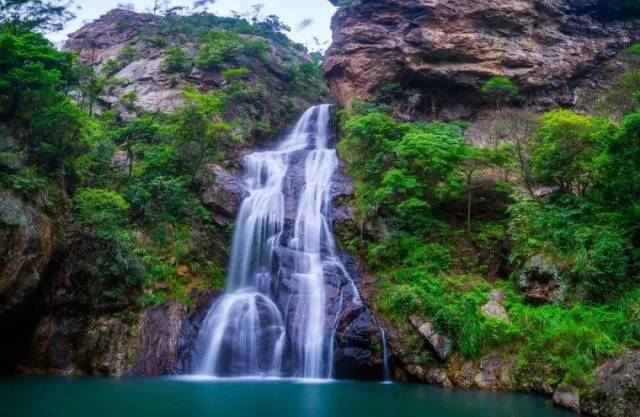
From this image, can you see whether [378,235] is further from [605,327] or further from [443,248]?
[605,327]

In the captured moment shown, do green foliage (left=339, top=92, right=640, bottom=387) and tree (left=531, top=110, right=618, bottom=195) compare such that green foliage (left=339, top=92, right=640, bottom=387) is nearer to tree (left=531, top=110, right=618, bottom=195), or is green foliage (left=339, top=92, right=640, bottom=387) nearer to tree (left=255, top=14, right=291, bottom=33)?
tree (left=531, top=110, right=618, bottom=195)

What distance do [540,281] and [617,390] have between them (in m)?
5.51

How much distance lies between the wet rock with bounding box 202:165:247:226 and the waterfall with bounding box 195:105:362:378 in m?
0.43

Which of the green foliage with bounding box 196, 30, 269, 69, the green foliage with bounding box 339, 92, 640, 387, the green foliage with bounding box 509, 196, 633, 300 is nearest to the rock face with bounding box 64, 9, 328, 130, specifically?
the green foliage with bounding box 196, 30, 269, 69

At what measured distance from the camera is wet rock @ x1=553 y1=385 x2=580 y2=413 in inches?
384

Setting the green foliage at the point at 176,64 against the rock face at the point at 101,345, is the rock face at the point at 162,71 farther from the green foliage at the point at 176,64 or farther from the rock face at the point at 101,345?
the rock face at the point at 101,345

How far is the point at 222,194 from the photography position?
65.2 ft

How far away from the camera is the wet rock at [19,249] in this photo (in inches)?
453

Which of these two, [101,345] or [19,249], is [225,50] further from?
[101,345]

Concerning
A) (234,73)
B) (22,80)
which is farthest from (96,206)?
(234,73)

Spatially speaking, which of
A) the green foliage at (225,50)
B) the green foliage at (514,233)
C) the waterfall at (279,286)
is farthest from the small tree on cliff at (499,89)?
the green foliage at (225,50)

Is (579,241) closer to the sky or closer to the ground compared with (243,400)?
closer to the sky

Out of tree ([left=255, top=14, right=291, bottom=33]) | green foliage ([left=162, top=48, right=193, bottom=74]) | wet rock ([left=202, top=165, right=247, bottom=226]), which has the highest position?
tree ([left=255, top=14, right=291, bottom=33])

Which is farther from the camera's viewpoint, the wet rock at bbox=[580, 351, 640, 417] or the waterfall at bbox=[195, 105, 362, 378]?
the waterfall at bbox=[195, 105, 362, 378]
